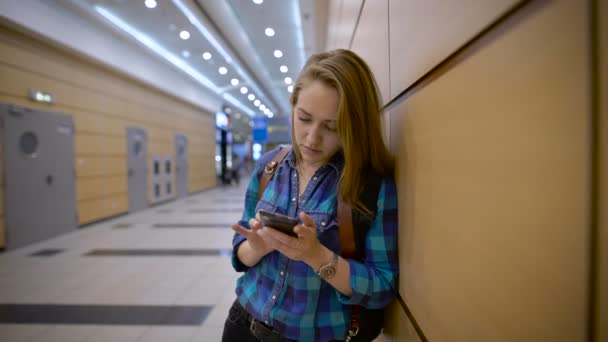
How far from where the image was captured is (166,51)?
25.7 ft

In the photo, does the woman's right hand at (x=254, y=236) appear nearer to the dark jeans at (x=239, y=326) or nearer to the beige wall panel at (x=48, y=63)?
the dark jeans at (x=239, y=326)

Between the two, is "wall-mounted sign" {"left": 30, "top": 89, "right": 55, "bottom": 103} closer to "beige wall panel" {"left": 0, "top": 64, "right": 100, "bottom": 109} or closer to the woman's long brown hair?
"beige wall panel" {"left": 0, "top": 64, "right": 100, "bottom": 109}

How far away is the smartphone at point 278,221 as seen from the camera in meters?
0.74

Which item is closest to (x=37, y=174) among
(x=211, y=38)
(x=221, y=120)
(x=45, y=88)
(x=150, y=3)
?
(x=45, y=88)

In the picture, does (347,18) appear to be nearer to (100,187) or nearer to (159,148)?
(100,187)

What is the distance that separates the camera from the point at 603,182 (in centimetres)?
28

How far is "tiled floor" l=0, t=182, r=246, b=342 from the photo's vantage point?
2.53m

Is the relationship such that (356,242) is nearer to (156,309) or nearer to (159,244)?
(156,309)

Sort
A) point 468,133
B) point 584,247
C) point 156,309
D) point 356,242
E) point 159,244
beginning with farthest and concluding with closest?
point 159,244 < point 156,309 < point 356,242 < point 468,133 < point 584,247

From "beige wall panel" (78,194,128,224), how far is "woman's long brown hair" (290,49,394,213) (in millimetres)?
6818

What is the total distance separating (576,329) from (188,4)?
19.9 feet

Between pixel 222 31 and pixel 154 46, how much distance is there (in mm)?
2041

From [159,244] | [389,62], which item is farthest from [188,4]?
[389,62]

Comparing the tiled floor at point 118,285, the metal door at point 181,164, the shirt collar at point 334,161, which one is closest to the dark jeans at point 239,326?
the shirt collar at point 334,161
